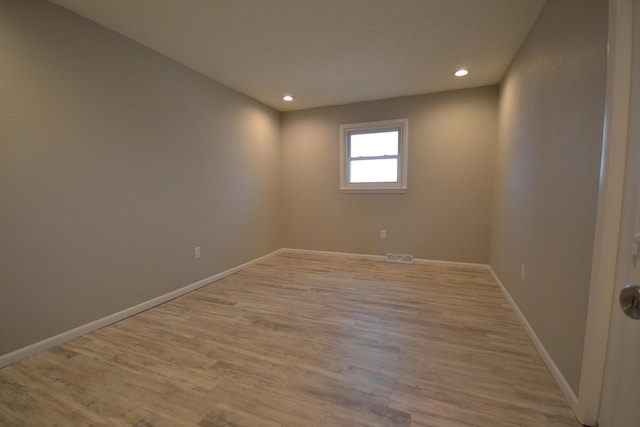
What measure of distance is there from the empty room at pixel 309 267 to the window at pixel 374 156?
0.85 feet

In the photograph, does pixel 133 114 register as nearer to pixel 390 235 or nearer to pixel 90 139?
pixel 90 139

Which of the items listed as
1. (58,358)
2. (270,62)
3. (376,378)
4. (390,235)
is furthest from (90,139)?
(390,235)

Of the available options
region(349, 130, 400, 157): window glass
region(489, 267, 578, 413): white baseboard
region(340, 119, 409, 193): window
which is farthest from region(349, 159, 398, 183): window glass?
region(489, 267, 578, 413): white baseboard

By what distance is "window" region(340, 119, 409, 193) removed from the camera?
12.8 feet

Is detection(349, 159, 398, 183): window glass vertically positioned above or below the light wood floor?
above

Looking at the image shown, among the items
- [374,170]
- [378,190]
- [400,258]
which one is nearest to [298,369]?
[400,258]

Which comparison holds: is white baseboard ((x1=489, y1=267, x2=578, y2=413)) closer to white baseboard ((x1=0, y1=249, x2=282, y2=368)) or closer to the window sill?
the window sill

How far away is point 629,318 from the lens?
91cm

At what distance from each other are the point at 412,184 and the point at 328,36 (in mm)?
2321

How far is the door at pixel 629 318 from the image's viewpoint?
926 mm

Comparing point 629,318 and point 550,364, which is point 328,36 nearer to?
point 629,318

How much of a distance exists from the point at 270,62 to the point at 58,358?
2957 mm

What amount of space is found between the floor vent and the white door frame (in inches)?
108

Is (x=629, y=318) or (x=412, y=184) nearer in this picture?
(x=629, y=318)
